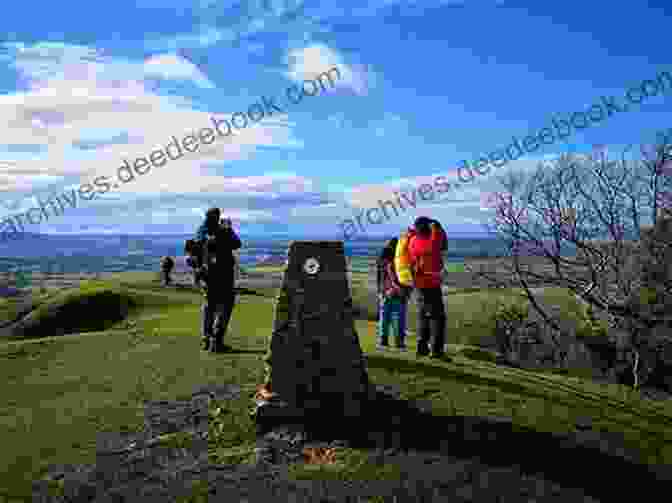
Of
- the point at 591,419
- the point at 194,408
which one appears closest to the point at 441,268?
the point at 591,419

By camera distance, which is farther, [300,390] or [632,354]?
[632,354]

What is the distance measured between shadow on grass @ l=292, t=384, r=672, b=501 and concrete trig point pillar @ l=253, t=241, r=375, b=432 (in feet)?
1.09

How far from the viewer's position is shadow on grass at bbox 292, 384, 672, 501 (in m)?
9.36

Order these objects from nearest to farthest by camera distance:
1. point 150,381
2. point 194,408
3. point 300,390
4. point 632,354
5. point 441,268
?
point 300,390, point 194,408, point 150,381, point 441,268, point 632,354

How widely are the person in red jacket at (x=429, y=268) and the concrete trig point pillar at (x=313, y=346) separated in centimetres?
410

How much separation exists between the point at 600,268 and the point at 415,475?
27812 mm

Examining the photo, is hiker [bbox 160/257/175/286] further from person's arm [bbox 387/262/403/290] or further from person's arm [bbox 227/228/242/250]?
person's arm [bbox 227/228/242/250]

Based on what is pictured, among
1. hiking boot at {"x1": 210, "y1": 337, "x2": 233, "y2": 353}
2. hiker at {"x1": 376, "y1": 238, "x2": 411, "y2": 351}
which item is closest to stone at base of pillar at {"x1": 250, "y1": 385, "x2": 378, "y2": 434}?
hiking boot at {"x1": 210, "y1": 337, "x2": 233, "y2": 353}

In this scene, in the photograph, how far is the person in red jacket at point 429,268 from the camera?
1498 cm

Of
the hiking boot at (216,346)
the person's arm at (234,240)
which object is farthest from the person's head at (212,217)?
the hiking boot at (216,346)

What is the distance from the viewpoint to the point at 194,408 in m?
11.6

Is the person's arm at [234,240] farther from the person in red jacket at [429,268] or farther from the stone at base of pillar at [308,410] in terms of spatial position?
the stone at base of pillar at [308,410]

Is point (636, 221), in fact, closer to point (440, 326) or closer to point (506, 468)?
point (440, 326)

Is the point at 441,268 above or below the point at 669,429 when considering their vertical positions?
above
